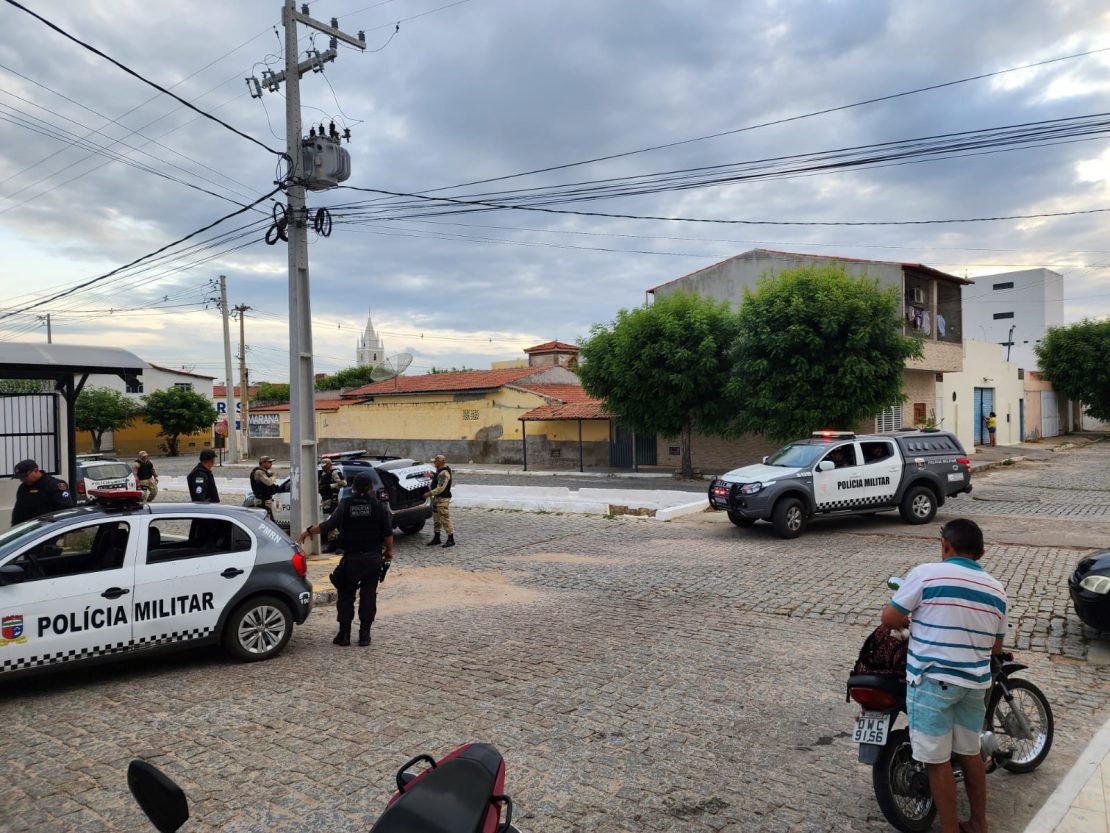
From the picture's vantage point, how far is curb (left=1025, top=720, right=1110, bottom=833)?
3.97m

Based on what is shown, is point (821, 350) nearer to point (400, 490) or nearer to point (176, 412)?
point (400, 490)

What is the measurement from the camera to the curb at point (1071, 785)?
3.97 metres

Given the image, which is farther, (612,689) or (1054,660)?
(1054,660)

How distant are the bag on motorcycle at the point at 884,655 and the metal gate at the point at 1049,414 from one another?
164ft

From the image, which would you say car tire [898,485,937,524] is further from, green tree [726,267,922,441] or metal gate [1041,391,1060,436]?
metal gate [1041,391,1060,436]

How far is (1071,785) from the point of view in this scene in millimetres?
4371

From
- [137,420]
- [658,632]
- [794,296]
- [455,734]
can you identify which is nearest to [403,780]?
[455,734]

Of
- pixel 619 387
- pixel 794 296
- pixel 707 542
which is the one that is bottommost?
pixel 707 542

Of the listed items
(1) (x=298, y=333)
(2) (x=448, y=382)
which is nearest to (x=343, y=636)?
(1) (x=298, y=333)

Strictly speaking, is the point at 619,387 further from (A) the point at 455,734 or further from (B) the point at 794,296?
(A) the point at 455,734

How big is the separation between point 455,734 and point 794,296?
19.9 meters

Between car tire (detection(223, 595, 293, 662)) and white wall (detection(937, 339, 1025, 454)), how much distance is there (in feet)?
105

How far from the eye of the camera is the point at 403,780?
2.91 metres

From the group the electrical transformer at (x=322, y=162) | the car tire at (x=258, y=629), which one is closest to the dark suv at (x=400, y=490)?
the electrical transformer at (x=322, y=162)
